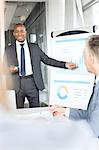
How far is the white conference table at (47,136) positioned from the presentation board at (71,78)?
247 centimetres

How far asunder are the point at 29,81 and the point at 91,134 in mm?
2884

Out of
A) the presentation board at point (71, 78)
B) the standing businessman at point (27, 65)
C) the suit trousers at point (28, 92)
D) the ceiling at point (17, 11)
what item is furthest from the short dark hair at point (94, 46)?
the ceiling at point (17, 11)

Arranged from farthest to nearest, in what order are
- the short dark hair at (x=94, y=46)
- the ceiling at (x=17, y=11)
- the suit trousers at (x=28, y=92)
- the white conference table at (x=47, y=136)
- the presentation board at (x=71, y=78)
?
1. the ceiling at (x=17, y=11)
2. the suit trousers at (x=28, y=92)
3. the presentation board at (x=71, y=78)
4. the short dark hair at (x=94, y=46)
5. the white conference table at (x=47, y=136)

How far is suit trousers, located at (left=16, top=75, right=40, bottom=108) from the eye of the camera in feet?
11.1

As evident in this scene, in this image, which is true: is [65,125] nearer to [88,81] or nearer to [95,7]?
[88,81]

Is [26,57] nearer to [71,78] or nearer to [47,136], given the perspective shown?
[71,78]

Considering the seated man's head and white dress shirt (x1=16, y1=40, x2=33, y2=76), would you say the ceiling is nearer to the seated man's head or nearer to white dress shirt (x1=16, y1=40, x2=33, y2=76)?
white dress shirt (x1=16, y1=40, x2=33, y2=76)

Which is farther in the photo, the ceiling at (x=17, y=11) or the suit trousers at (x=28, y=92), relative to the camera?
the ceiling at (x=17, y=11)

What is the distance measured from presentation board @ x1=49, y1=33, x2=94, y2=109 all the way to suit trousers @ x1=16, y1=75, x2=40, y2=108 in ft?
0.67

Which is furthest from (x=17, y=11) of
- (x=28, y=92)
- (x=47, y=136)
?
→ (x=47, y=136)

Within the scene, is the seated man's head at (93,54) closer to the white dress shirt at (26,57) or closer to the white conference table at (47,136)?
the white conference table at (47,136)

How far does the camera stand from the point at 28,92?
3451 mm

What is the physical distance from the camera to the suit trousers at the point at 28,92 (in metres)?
3.40

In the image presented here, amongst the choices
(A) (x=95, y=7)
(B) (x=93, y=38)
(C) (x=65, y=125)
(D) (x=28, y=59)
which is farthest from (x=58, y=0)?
(C) (x=65, y=125)
